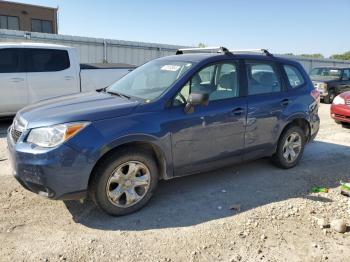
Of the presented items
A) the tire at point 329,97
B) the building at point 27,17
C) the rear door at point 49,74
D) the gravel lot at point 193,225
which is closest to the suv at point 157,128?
Answer: the gravel lot at point 193,225

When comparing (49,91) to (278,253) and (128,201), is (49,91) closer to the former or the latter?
(128,201)

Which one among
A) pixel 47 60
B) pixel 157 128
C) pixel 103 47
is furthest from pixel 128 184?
pixel 103 47

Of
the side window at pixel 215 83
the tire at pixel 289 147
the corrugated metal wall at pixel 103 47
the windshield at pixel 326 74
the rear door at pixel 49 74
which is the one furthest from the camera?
the windshield at pixel 326 74

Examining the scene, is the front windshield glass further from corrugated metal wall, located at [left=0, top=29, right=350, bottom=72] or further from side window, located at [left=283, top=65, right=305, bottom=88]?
corrugated metal wall, located at [left=0, top=29, right=350, bottom=72]

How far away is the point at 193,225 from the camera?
12.5 feet

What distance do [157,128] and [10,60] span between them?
553 cm

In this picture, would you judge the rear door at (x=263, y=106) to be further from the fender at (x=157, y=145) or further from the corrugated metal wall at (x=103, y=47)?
the corrugated metal wall at (x=103, y=47)

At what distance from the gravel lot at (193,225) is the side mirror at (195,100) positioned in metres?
1.14

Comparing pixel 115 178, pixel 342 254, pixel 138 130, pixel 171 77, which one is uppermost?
pixel 171 77

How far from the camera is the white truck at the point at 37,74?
7945 millimetres

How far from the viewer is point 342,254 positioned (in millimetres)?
3410

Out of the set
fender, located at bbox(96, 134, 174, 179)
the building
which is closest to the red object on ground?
fender, located at bbox(96, 134, 174, 179)

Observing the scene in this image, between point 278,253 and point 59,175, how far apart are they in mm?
2201

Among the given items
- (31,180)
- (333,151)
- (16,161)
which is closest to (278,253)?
(31,180)
